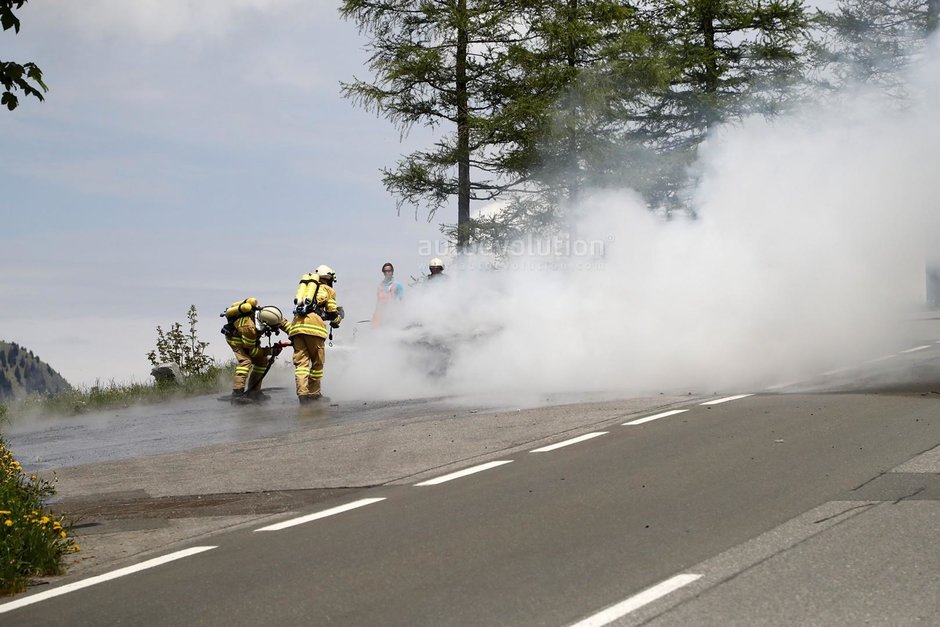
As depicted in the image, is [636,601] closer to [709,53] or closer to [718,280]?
[718,280]

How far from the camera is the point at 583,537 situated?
277 inches

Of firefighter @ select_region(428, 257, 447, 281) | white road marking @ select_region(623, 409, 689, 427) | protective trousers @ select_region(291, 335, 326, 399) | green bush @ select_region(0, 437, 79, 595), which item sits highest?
firefighter @ select_region(428, 257, 447, 281)

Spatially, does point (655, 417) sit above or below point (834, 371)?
below

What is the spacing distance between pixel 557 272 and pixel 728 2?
1790cm

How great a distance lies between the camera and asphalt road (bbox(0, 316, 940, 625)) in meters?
5.74

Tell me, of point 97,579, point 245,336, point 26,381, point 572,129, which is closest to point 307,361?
point 245,336

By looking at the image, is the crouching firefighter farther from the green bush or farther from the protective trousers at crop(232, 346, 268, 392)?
the green bush

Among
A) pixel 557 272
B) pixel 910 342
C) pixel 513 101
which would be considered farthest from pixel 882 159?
pixel 513 101

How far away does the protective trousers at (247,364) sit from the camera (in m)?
18.8

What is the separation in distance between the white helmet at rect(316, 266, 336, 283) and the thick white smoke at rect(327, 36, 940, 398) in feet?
6.05

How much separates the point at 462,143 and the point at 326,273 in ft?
44.3

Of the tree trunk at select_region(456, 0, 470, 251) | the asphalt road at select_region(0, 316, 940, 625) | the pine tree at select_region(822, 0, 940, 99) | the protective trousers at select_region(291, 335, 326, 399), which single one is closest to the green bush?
the asphalt road at select_region(0, 316, 940, 625)

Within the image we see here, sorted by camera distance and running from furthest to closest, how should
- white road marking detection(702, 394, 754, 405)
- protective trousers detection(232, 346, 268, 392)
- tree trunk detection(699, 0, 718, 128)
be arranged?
tree trunk detection(699, 0, 718, 128) → protective trousers detection(232, 346, 268, 392) → white road marking detection(702, 394, 754, 405)

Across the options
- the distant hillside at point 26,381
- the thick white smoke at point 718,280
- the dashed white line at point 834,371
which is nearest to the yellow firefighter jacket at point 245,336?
the thick white smoke at point 718,280
